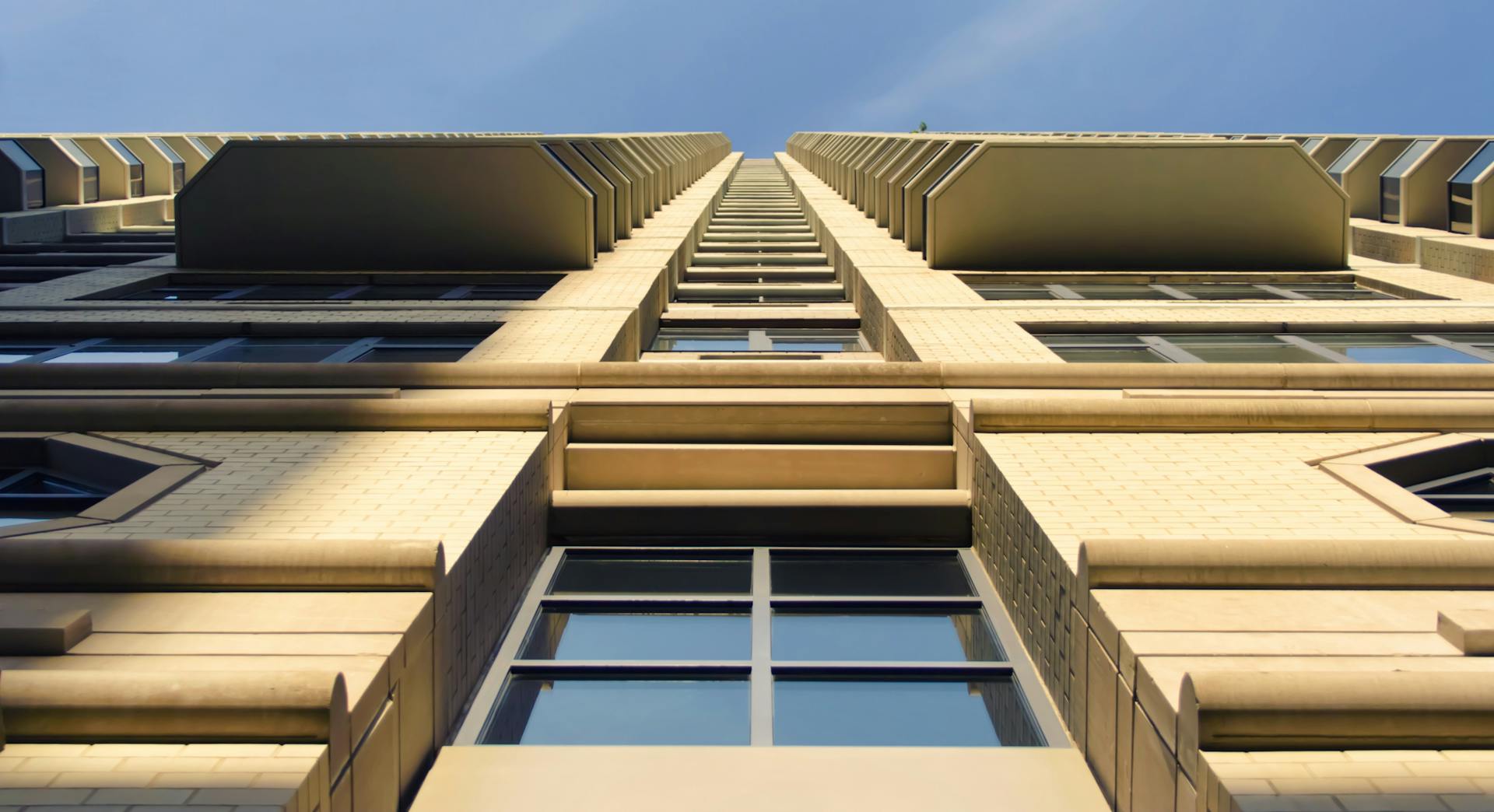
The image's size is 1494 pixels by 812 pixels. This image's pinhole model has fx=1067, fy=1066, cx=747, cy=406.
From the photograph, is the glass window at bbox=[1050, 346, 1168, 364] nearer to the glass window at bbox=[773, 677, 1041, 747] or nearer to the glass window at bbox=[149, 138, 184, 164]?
the glass window at bbox=[773, 677, 1041, 747]

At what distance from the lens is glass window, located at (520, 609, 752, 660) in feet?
28.3

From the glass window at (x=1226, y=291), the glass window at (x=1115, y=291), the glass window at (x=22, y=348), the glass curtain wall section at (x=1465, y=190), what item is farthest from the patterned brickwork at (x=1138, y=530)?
the glass curtain wall section at (x=1465, y=190)

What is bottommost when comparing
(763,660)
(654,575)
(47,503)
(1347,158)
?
(763,660)

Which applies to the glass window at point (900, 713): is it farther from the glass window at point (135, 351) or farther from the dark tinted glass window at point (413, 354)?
the glass window at point (135, 351)

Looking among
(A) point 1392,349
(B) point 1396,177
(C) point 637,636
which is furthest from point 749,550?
(B) point 1396,177

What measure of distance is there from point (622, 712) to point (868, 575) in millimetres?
3321

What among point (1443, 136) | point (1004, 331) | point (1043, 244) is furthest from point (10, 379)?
point (1443, 136)

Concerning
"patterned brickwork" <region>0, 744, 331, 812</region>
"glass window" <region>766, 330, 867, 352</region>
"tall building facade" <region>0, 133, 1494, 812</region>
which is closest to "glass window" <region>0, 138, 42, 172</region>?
"tall building facade" <region>0, 133, 1494, 812</region>

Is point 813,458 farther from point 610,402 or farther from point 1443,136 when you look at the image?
point 1443,136

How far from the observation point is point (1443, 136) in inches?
1309

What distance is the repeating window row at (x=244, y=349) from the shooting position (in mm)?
16125

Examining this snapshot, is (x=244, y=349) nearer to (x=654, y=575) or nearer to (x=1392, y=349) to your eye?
(x=654, y=575)

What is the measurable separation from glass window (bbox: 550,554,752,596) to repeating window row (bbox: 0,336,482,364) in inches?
259

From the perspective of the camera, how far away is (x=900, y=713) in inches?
310
